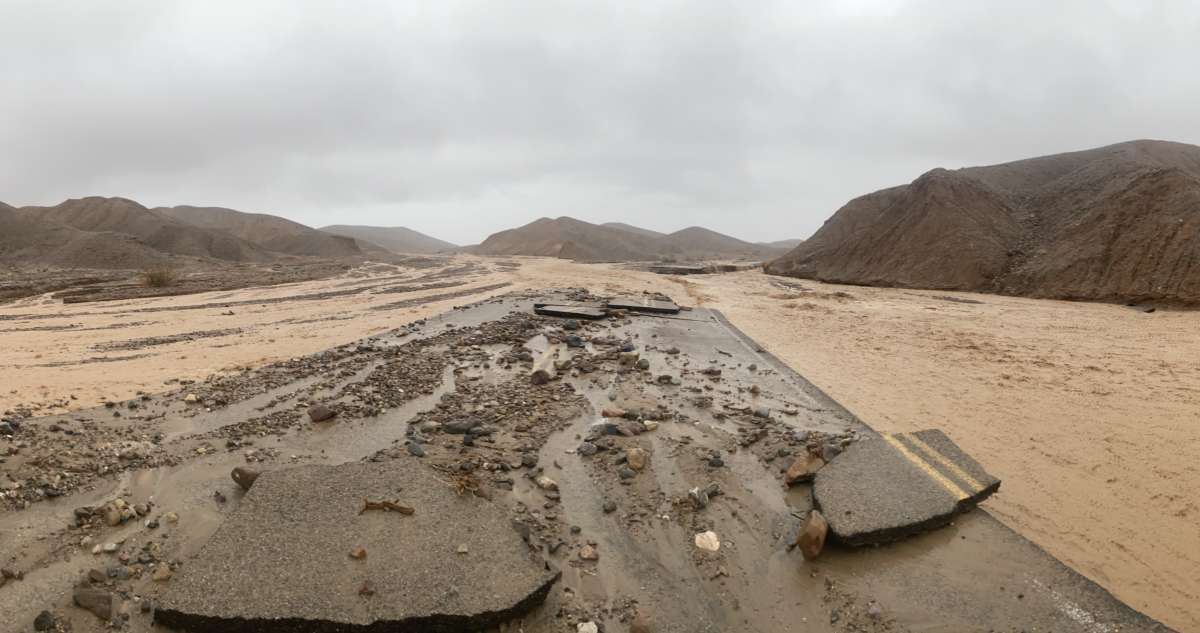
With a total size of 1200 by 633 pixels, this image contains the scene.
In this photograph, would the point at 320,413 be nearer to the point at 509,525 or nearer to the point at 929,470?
the point at 509,525

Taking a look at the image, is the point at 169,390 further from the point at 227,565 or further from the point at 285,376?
the point at 227,565

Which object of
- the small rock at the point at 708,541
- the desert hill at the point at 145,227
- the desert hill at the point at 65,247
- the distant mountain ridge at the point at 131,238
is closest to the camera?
the small rock at the point at 708,541

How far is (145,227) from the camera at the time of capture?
188ft

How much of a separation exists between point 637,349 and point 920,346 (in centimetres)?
498

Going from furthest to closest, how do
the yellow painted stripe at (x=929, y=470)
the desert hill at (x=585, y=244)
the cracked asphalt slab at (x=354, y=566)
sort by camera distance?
the desert hill at (x=585, y=244)
the yellow painted stripe at (x=929, y=470)
the cracked asphalt slab at (x=354, y=566)

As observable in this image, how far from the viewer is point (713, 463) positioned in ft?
15.4

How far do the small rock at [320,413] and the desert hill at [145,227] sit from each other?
5755 centimetres

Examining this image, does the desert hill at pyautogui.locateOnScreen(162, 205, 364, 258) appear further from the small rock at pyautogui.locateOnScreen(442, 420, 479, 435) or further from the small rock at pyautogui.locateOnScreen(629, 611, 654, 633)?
the small rock at pyautogui.locateOnScreen(629, 611, 654, 633)

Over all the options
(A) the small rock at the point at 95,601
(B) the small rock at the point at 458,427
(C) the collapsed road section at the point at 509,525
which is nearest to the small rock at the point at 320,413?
(C) the collapsed road section at the point at 509,525

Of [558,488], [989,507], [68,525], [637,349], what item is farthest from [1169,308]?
[68,525]

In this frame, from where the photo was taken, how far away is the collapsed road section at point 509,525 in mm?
2787

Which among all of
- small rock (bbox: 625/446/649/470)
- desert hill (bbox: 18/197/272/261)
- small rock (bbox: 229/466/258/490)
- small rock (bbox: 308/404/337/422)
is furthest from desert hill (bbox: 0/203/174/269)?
small rock (bbox: 625/446/649/470)

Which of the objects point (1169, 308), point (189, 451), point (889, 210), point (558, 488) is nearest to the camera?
point (558, 488)

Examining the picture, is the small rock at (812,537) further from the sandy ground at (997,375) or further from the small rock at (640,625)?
the sandy ground at (997,375)
